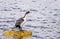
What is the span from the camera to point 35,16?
1286 inches

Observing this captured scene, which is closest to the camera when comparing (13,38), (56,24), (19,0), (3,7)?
(13,38)

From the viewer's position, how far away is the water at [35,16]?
25.8m

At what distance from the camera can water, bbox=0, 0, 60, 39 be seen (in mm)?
25791

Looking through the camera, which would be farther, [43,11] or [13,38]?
[43,11]

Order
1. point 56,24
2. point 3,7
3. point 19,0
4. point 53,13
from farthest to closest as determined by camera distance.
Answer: point 19,0 < point 3,7 < point 53,13 < point 56,24

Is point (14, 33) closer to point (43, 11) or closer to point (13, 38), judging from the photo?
point (13, 38)

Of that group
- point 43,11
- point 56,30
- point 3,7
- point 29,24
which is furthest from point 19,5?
point 56,30

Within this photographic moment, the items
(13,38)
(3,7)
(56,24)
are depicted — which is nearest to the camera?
(13,38)

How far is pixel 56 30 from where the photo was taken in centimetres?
2639

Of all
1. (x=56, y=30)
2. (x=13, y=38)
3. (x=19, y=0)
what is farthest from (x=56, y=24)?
(x=19, y=0)

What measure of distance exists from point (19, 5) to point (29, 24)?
36.9 feet

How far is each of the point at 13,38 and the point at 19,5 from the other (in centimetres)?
1649

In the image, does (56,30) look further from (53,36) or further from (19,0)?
(19,0)

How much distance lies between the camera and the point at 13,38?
23484mm
